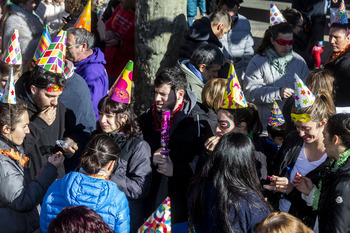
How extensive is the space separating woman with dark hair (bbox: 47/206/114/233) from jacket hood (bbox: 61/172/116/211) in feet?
1.89

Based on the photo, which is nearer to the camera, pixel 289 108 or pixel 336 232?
pixel 336 232

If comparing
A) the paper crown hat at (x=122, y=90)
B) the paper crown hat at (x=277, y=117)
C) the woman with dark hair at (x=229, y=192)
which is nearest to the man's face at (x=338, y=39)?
the paper crown hat at (x=277, y=117)

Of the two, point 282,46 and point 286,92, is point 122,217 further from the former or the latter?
point 282,46

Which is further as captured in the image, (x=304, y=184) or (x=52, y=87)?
(x=52, y=87)

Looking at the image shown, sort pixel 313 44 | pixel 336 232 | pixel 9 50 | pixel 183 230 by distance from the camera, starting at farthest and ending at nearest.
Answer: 1. pixel 313 44
2. pixel 9 50
3. pixel 183 230
4. pixel 336 232

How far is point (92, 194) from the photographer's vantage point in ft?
11.1

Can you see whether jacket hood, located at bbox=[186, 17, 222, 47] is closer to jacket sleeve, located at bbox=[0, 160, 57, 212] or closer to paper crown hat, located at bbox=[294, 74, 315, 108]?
paper crown hat, located at bbox=[294, 74, 315, 108]

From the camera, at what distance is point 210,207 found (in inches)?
127

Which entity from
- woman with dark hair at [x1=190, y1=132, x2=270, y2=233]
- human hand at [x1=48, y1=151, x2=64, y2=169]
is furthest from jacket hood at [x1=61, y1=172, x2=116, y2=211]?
woman with dark hair at [x1=190, y1=132, x2=270, y2=233]

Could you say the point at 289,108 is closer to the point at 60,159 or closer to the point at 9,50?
the point at 60,159

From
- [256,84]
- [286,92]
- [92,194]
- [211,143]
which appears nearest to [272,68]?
[256,84]

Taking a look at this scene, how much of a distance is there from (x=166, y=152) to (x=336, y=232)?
58.7 inches

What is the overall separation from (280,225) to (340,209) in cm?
50

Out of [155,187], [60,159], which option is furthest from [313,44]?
[60,159]
